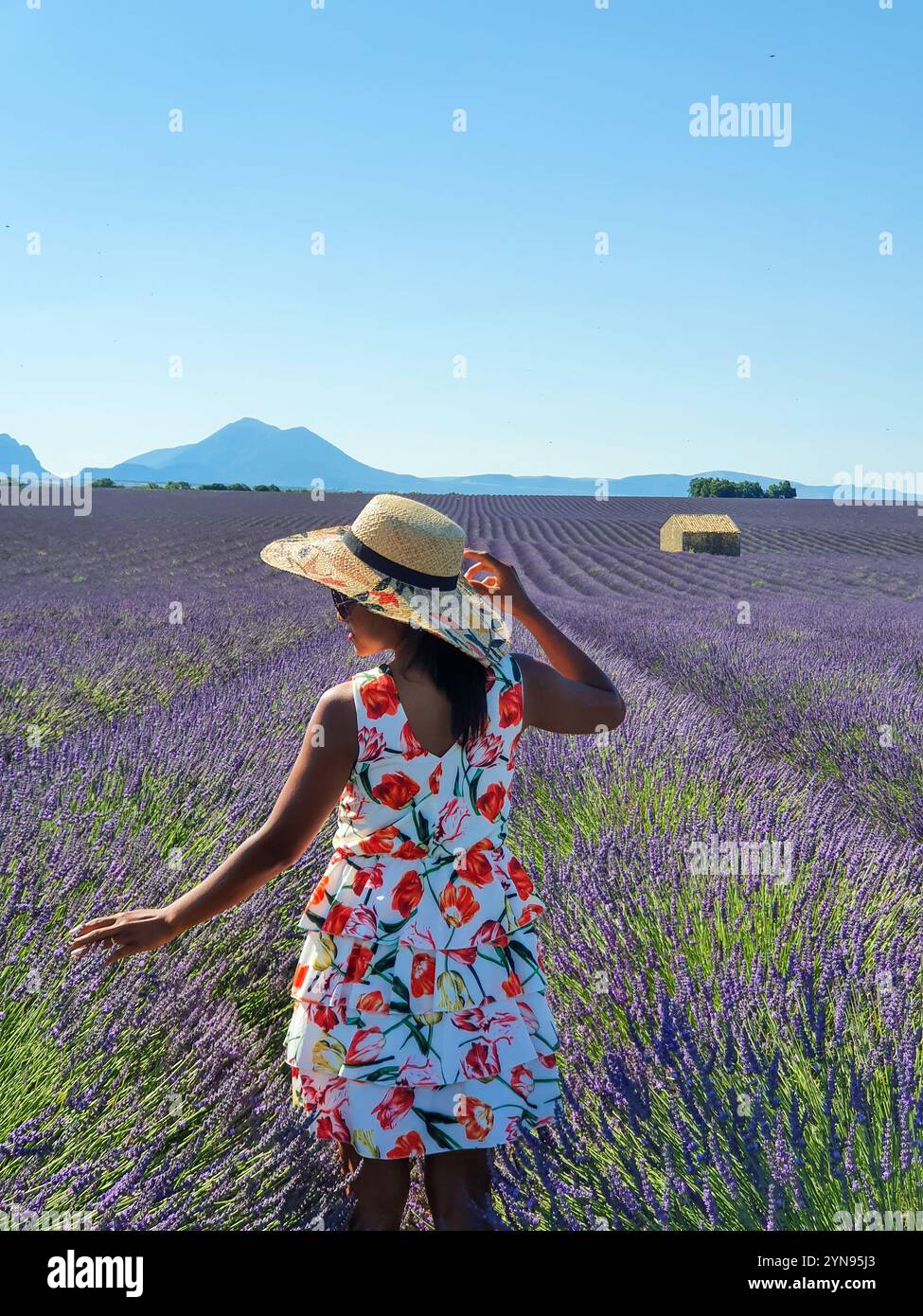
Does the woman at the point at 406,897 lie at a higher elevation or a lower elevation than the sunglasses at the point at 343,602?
lower

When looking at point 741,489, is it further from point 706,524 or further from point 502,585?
point 502,585

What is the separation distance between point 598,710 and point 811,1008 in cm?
59

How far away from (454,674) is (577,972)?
795 mm

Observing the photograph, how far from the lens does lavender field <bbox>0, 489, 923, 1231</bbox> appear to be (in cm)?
131

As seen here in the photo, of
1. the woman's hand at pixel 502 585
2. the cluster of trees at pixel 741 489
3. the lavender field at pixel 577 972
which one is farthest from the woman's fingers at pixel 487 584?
the cluster of trees at pixel 741 489

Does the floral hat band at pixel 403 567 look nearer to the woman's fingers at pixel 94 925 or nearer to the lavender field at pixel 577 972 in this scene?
the woman's fingers at pixel 94 925

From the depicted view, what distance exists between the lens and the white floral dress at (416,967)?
4.56 ft

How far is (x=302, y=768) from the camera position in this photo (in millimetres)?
1382

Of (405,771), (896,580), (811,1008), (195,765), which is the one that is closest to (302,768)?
(405,771)

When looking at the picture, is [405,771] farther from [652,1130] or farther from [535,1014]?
[652,1130]

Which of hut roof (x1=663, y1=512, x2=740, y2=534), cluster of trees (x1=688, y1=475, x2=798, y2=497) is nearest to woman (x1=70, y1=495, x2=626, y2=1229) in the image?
hut roof (x1=663, y1=512, x2=740, y2=534)

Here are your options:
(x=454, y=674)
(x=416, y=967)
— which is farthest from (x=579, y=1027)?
(x=454, y=674)

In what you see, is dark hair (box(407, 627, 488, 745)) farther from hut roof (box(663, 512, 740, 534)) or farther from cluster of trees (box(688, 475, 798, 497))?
cluster of trees (box(688, 475, 798, 497))

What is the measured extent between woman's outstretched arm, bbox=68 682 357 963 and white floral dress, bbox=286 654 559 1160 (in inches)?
1.1
